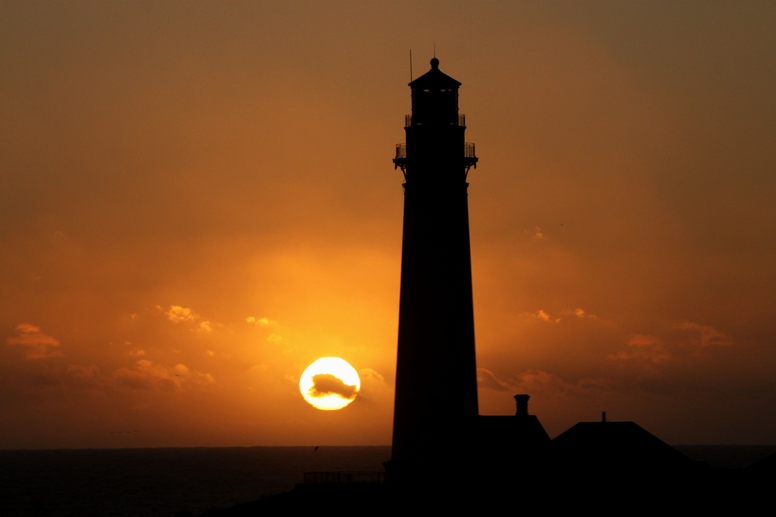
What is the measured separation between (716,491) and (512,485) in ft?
23.4

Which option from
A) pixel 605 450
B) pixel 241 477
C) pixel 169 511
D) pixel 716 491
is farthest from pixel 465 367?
pixel 241 477

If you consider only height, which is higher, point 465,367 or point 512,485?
point 465,367

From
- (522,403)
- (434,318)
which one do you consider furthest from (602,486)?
(434,318)

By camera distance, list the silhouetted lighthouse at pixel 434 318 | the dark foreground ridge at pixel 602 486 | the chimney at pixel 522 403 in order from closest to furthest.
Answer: the dark foreground ridge at pixel 602 486 → the silhouetted lighthouse at pixel 434 318 → the chimney at pixel 522 403

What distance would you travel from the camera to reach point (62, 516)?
296ft

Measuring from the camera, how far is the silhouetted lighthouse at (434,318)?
40.0 m

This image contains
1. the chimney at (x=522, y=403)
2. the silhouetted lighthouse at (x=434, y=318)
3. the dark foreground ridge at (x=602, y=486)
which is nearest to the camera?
the dark foreground ridge at (x=602, y=486)

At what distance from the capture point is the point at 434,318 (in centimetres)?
4044

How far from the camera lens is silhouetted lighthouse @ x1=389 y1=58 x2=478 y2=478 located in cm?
4000

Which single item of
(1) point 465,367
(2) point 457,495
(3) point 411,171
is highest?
(3) point 411,171

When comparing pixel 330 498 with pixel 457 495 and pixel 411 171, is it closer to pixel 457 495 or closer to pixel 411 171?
pixel 457 495

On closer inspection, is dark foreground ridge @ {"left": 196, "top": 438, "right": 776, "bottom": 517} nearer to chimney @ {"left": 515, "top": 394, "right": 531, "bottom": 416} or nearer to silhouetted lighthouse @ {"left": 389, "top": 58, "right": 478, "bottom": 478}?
silhouetted lighthouse @ {"left": 389, "top": 58, "right": 478, "bottom": 478}

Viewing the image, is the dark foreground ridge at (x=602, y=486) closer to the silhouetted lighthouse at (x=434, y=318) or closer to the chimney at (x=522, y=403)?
the silhouetted lighthouse at (x=434, y=318)

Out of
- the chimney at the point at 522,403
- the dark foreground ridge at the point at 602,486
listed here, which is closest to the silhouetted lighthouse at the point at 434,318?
the dark foreground ridge at the point at 602,486
